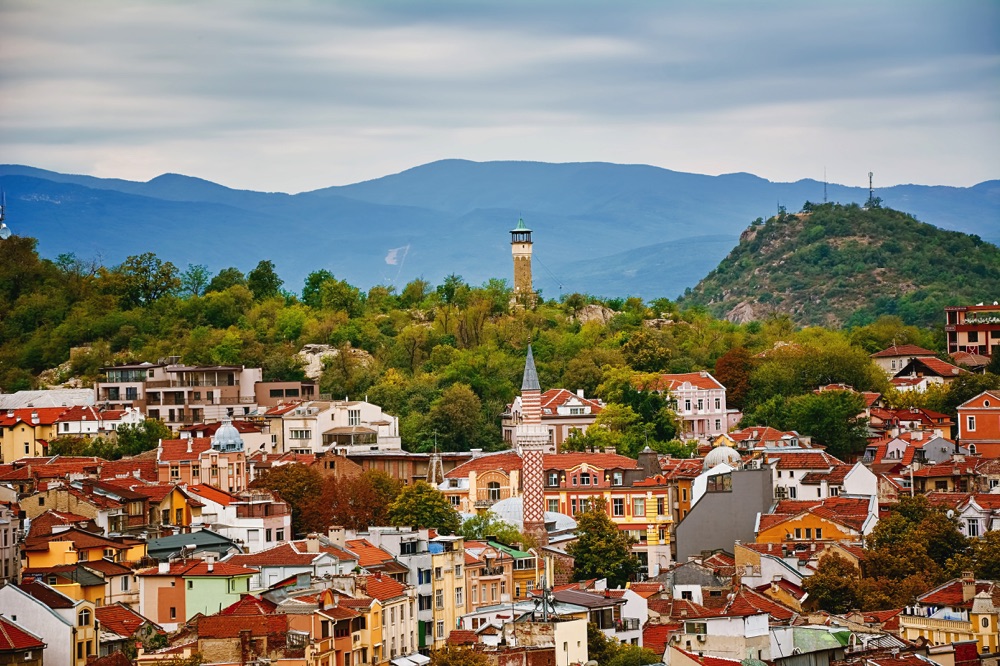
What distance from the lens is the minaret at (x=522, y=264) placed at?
96438 mm

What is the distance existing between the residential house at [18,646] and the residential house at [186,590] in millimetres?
5621

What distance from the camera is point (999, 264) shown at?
14025cm

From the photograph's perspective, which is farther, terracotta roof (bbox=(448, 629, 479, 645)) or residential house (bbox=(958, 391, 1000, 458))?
residential house (bbox=(958, 391, 1000, 458))

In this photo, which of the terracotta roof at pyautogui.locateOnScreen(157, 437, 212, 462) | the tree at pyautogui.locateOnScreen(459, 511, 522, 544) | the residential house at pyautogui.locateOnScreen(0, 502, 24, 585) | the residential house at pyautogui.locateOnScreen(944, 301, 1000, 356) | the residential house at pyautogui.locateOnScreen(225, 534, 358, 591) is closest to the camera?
the residential house at pyautogui.locateOnScreen(0, 502, 24, 585)

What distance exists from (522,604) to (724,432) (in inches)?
1340

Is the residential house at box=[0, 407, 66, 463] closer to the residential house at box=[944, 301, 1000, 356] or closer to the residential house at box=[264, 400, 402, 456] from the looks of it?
the residential house at box=[264, 400, 402, 456]

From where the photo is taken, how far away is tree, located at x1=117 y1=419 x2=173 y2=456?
7238cm

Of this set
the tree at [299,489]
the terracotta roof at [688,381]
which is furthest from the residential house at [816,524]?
the terracotta roof at [688,381]

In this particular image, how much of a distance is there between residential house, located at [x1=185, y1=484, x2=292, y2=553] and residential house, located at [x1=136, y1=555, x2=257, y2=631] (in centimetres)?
716

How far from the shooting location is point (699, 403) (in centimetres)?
7869

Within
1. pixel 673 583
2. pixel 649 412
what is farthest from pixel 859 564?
pixel 649 412

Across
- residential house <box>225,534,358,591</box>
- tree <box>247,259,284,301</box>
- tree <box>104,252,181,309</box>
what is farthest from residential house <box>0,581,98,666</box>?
tree <box>247,259,284,301</box>

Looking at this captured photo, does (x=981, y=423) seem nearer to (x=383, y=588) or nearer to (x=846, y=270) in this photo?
(x=383, y=588)

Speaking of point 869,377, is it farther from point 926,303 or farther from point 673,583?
point 926,303
